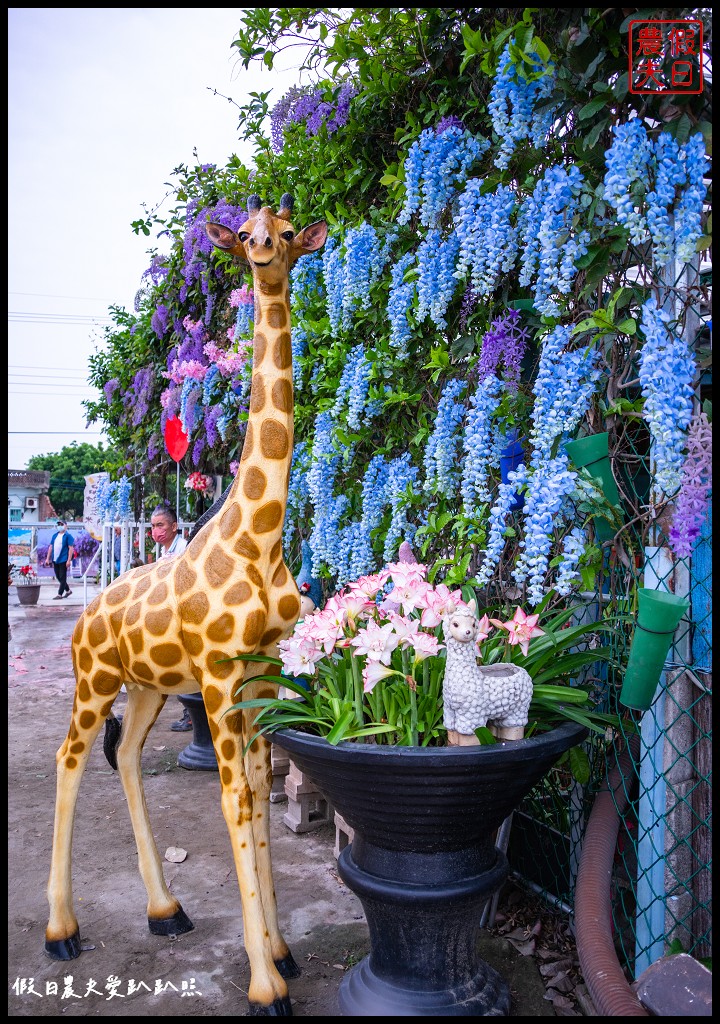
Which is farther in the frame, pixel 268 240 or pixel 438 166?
pixel 438 166

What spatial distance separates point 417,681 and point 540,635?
0.38 meters

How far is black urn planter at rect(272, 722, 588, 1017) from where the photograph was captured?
5.94 feet

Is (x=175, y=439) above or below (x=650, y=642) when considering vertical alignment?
above

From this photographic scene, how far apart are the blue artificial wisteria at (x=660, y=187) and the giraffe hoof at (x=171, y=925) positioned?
2.80 m

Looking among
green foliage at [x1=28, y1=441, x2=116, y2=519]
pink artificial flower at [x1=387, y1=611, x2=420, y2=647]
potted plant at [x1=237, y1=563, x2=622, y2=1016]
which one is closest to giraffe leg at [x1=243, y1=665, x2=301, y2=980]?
potted plant at [x1=237, y1=563, x2=622, y2=1016]

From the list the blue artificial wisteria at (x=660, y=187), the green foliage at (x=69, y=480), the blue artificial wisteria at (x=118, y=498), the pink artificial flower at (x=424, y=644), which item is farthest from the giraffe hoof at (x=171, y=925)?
the green foliage at (x=69, y=480)

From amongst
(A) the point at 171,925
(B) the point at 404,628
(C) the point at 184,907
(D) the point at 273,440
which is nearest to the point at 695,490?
(B) the point at 404,628

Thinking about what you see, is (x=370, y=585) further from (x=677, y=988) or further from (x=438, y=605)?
(x=677, y=988)

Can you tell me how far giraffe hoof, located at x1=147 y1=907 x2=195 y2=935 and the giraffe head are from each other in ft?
7.73

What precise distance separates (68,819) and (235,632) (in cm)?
113

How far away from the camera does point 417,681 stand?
7.15ft

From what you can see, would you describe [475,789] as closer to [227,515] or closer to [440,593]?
[440,593]

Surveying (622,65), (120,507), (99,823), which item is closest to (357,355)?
(622,65)

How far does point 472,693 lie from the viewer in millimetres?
1866
